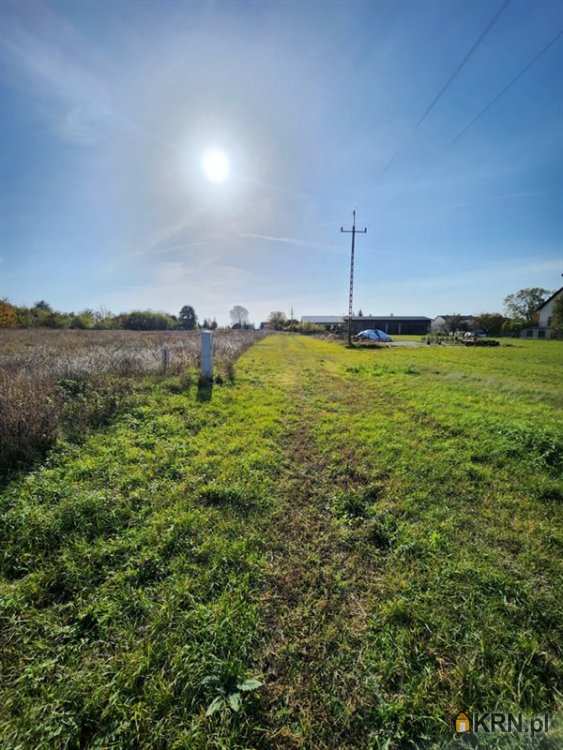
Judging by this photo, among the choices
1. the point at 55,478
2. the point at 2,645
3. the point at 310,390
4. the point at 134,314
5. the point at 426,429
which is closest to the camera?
the point at 2,645

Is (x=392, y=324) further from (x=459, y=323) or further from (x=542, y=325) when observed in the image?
(x=542, y=325)

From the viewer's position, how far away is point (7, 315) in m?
37.3

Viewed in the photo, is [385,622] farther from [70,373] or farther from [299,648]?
[70,373]

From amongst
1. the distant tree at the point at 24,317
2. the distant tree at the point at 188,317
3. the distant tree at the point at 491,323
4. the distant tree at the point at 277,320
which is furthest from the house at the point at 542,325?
the distant tree at the point at 24,317

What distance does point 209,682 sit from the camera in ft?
5.40

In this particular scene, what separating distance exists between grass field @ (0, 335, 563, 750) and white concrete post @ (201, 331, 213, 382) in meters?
4.22

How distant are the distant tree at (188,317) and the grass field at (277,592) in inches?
2755

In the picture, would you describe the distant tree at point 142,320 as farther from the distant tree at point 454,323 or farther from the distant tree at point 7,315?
the distant tree at point 454,323

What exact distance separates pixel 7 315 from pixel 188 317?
128 feet

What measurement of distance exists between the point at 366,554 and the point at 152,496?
2.46m

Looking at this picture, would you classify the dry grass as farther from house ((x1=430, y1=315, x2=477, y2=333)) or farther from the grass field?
house ((x1=430, y1=315, x2=477, y2=333))

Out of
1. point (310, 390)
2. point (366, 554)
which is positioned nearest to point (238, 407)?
point (310, 390)

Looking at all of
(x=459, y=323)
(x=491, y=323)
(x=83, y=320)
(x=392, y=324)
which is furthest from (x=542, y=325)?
(x=83, y=320)

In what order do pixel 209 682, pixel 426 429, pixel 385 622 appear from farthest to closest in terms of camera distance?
pixel 426 429 < pixel 385 622 < pixel 209 682
